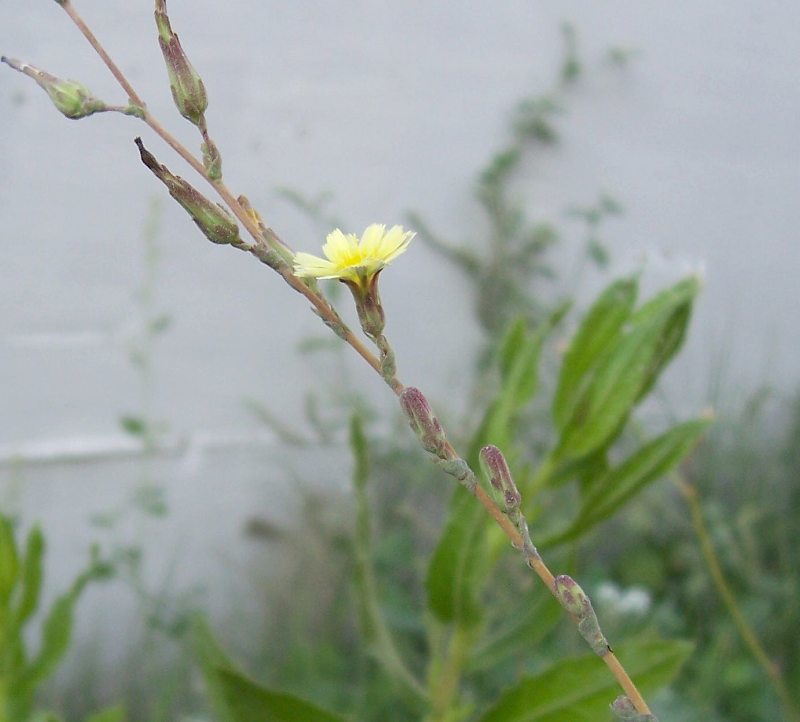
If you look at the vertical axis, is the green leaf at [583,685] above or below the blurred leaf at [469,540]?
below

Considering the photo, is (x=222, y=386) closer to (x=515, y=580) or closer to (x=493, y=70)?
(x=515, y=580)

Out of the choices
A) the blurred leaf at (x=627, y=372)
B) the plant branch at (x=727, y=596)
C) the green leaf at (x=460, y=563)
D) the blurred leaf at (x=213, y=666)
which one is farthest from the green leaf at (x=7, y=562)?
the plant branch at (x=727, y=596)

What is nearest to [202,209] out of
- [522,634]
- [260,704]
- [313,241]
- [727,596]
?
[260,704]

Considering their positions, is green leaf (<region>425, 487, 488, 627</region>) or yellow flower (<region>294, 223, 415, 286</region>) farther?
green leaf (<region>425, 487, 488, 627</region>)

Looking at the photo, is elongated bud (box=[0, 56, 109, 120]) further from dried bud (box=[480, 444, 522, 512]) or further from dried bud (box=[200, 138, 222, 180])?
dried bud (box=[480, 444, 522, 512])

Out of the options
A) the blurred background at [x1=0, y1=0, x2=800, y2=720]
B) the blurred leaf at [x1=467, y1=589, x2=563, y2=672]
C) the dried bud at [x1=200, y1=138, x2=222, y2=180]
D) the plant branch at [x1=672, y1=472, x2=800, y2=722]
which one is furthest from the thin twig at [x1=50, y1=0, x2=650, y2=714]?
the blurred background at [x1=0, y1=0, x2=800, y2=720]

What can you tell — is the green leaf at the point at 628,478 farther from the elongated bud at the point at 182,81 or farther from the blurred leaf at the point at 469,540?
the elongated bud at the point at 182,81
